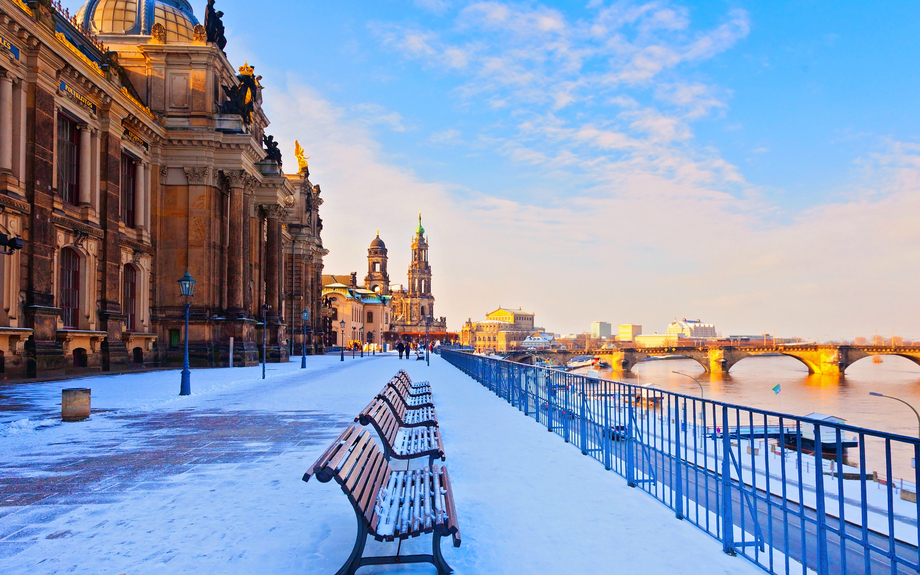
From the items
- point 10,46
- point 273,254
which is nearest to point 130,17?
point 273,254

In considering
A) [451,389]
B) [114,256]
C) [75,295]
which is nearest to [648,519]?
[451,389]

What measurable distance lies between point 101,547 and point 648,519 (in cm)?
464

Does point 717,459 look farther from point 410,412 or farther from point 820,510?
point 410,412

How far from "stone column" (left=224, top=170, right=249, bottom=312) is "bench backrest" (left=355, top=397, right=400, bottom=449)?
2850 cm

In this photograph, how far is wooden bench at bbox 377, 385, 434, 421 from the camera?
9102 mm

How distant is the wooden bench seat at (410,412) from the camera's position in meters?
8.95

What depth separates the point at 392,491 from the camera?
205 inches

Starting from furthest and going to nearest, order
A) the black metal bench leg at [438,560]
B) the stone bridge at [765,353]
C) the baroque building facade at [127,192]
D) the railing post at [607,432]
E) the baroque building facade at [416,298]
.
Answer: the baroque building facade at [416,298]
the stone bridge at [765,353]
the baroque building facade at [127,192]
the railing post at [607,432]
the black metal bench leg at [438,560]

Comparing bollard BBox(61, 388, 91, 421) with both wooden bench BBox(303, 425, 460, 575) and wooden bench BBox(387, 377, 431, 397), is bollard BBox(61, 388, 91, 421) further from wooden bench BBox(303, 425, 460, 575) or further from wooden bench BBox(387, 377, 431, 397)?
wooden bench BBox(303, 425, 460, 575)

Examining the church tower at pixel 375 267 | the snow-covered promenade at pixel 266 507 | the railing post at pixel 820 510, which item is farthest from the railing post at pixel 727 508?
the church tower at pixel 375 267

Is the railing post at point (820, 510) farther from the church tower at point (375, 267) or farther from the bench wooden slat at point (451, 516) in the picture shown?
the church tower at point (375, 267)

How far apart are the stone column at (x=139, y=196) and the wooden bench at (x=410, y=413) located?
82.7ft

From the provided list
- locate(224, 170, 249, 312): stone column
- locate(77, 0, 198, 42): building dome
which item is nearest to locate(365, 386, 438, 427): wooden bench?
locate(224, 170, 249, 312): stone column

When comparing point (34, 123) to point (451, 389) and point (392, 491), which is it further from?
point (392, 491)
